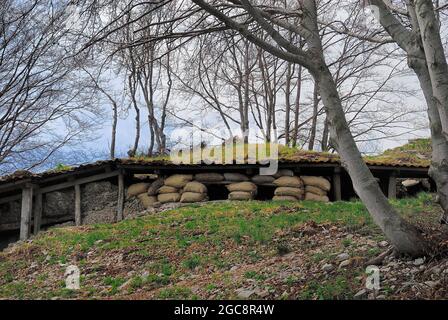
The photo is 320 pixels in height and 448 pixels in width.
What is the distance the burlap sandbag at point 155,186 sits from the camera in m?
14.7

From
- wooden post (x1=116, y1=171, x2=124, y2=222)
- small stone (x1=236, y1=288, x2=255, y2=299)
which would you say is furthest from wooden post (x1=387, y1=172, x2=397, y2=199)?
small stone (x1=236, y1=288, x2=255, y2=299)

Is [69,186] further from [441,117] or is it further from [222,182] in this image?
[441,117]

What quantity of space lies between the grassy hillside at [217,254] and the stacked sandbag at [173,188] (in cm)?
110

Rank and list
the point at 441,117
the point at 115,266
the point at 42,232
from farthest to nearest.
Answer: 1. the point at 42,232
2. the point at 115,266
3. the point at 441,117

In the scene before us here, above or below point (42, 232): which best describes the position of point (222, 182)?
above

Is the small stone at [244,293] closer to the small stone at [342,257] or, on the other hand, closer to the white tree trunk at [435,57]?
the small stone at [342,257]

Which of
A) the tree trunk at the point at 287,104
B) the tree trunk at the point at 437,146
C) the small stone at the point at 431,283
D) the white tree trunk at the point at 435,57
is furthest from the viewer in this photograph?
the tree trunk at the point at 287,104

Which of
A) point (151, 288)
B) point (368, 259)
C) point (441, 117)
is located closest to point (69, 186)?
point (151, 288)

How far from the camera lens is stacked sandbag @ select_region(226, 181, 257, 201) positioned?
14266mm

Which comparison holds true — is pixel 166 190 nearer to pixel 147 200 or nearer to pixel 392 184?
pixel 147 200

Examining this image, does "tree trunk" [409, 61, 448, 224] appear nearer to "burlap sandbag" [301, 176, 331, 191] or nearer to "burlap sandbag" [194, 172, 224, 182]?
"burlap sandbag" [301, 176, 331, 191]

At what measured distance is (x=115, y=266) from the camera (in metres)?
9.26

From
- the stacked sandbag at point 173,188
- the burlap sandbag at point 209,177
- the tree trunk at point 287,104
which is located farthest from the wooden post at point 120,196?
the tree trunk at point 287,104
